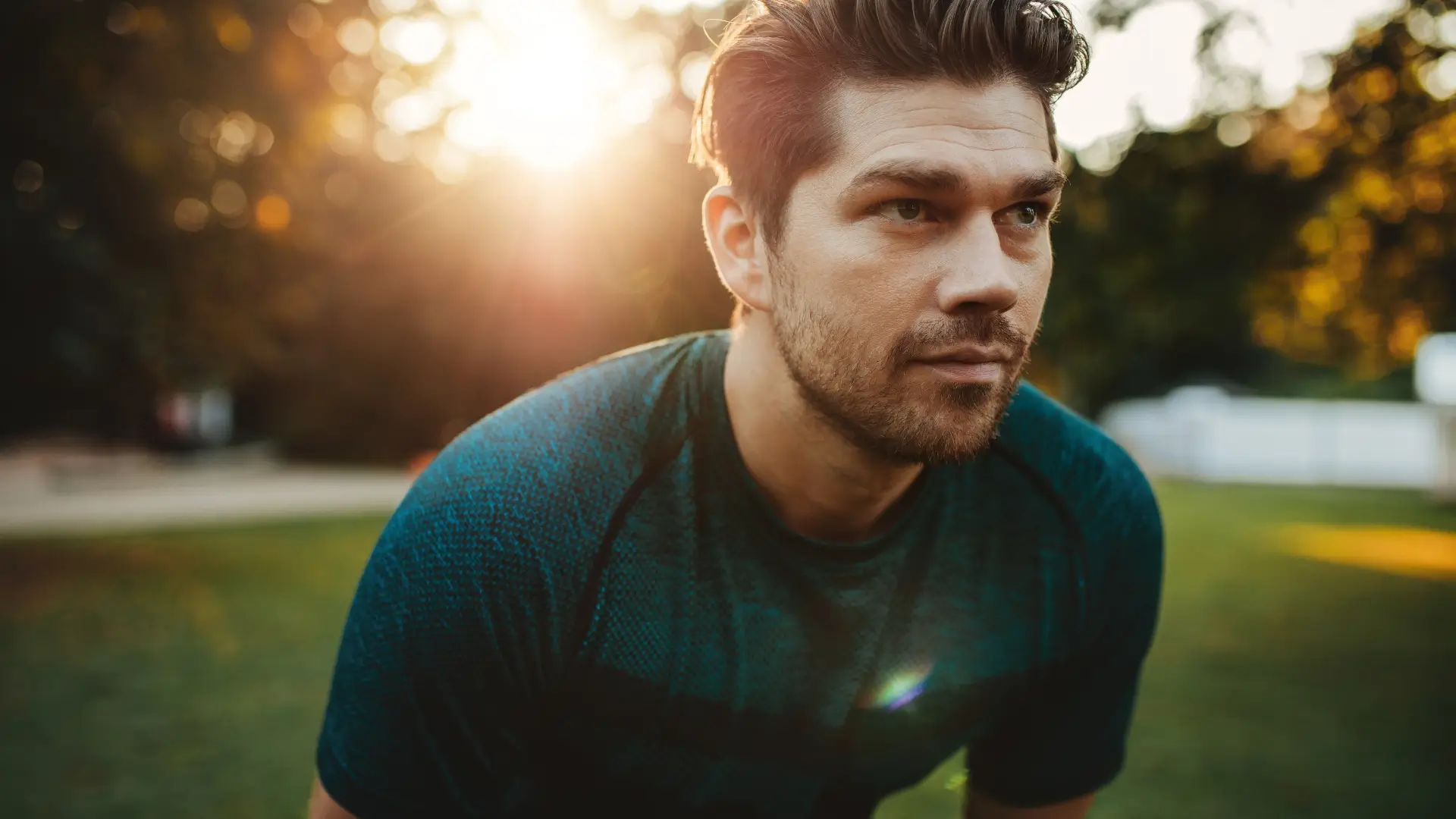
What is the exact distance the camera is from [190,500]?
2262cm

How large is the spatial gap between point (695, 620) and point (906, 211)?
933mm

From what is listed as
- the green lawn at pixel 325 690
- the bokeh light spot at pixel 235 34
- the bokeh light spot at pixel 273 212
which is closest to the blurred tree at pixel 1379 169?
the green lawn at pixel 325 690

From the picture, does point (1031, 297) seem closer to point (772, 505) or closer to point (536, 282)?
point (772, 505)

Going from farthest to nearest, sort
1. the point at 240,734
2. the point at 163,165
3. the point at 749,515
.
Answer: the point at 163,165 < the point at 240,734 < the point at 749,515

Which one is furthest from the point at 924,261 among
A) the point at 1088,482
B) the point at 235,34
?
the point at 235,34

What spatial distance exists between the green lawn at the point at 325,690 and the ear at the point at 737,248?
387 centimetres

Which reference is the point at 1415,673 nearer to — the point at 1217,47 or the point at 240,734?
the point at 1217,47

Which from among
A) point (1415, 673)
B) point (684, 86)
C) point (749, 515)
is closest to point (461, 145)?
point (684, 86)

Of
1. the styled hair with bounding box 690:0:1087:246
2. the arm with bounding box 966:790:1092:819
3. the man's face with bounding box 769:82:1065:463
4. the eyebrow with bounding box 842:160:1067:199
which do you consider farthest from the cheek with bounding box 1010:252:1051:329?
the arm with bounding box 966:790:1092:819

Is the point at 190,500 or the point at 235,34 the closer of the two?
the point at 235,34

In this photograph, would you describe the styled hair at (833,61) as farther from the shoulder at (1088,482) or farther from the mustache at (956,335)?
the shoulder at (1088,482)

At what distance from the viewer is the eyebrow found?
2.02 meters

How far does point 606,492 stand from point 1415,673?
8266 mm

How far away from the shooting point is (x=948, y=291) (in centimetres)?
204
